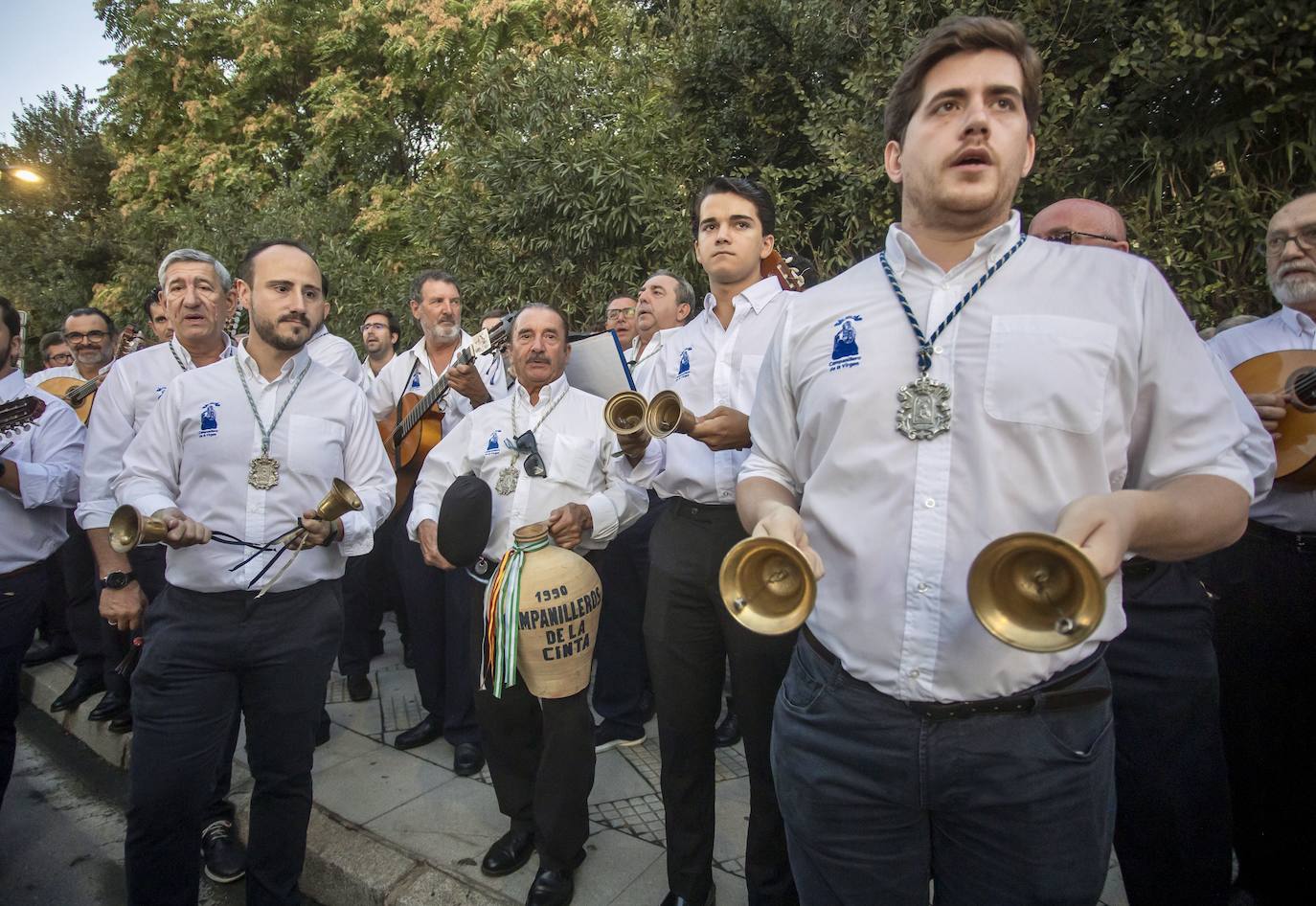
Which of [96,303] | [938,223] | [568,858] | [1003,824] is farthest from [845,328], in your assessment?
[96,303]

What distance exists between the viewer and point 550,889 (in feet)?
10.6

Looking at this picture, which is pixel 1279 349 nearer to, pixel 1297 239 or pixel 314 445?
pixel 1297 239

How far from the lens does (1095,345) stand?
60.9 inches

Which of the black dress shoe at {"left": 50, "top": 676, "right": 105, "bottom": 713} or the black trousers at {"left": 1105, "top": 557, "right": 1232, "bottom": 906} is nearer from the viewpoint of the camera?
the black trousers at {"left": 1105, "top": 557, "right": 1232, "bottom": 906}

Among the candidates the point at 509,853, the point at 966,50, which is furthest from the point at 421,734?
the point at 966,50

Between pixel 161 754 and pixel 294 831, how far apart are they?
1.93 ft

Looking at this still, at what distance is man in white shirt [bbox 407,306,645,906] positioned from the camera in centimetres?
328

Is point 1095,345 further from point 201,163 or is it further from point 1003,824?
point 201,163

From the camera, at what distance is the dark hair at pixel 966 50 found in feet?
5.64

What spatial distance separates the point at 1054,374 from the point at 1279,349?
7.80 ft

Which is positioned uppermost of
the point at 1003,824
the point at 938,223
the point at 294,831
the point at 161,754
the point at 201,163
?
the point at 201,163

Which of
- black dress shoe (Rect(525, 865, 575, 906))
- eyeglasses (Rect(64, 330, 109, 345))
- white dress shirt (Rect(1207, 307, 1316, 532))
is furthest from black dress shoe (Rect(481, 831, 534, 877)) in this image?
eyeglasses (Rect(64, 330, 109, 345))

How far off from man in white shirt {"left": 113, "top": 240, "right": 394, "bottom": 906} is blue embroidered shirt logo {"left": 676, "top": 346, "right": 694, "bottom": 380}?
1365 millimetres

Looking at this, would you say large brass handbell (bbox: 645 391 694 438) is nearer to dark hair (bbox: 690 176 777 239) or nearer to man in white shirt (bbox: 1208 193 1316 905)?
dark hair (bbox: 690 176 777 239)
